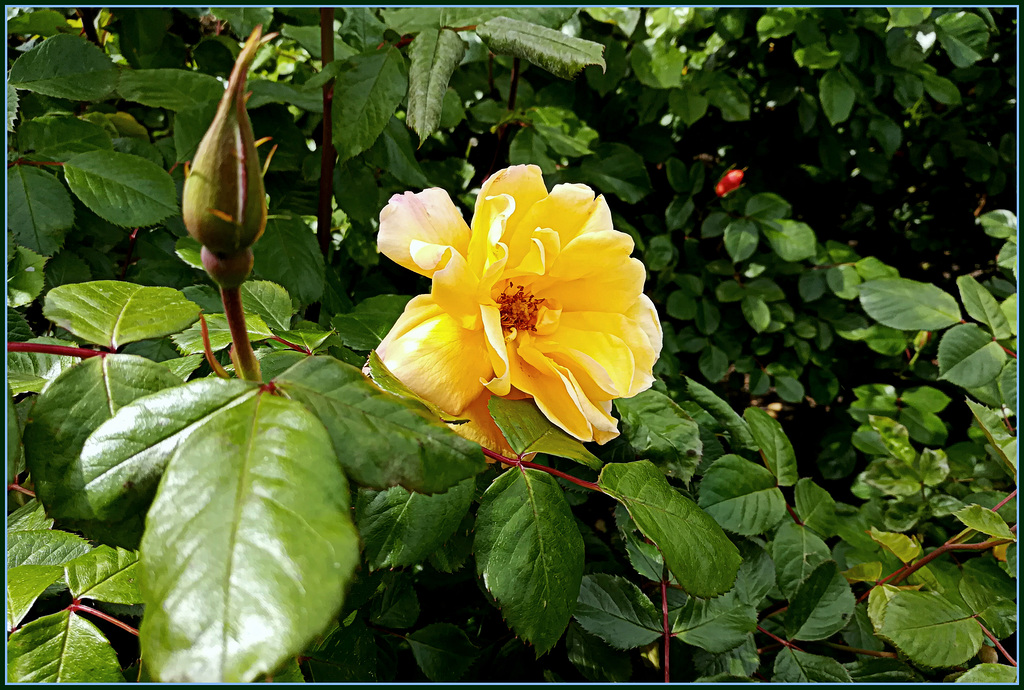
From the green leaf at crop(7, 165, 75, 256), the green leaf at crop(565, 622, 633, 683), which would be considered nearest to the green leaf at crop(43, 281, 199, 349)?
the green leaf at crop(7, 165, 75, 256)

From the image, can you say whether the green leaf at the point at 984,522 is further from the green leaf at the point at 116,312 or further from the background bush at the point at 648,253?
the green leaf at the point at 116,312

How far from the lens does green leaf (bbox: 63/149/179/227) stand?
2.79ft

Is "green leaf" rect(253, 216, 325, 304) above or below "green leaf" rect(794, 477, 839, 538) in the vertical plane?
above

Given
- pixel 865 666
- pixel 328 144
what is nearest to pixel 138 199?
pixel 328 144

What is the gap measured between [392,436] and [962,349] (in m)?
1.15

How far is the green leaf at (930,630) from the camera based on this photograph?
0.82 metres

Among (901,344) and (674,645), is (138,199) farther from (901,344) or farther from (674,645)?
(901,344)

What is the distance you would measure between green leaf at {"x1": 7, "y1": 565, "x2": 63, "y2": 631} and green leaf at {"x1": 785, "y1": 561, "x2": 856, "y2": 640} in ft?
2.94

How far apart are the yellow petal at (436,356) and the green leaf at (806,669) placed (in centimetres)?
61

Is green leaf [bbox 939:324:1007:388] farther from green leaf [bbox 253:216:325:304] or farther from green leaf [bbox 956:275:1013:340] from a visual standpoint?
green leaf [bbox 253:216:325:304]

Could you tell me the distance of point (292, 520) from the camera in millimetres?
337

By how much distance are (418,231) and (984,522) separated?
2.60ft

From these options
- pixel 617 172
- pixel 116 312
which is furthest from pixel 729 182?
pixel 116 312

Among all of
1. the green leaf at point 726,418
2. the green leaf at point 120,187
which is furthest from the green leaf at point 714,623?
the green leaf at point 120,187
